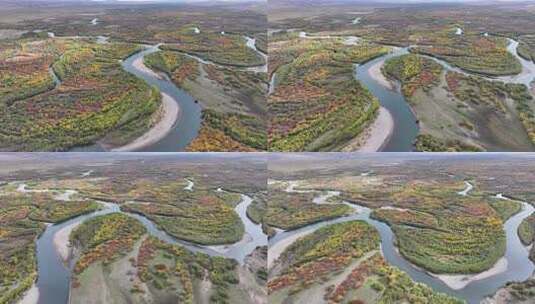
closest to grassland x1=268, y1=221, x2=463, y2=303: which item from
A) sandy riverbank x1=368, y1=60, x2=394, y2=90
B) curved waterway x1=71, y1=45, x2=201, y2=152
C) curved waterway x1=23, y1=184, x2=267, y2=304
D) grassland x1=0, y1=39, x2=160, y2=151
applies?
curved waterway x1=23, y1=184, x2=267, y2=304

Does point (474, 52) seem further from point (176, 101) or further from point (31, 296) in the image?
point (31, 296)

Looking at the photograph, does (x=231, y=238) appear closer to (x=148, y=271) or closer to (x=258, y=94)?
(x=148, y=271)

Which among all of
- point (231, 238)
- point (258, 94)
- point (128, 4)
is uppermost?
point (128, 4)

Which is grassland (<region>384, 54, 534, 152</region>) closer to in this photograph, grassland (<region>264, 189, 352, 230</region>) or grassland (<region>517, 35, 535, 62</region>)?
grassland (<region>517, 35, 535, 62</region>)

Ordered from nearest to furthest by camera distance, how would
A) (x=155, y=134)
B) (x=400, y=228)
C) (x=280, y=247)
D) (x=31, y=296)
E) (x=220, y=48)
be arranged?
(x=31, y=296) → (x=155, y=134) → (x=280, y=247) → (x=400, y=228) → (x=220, y=48)

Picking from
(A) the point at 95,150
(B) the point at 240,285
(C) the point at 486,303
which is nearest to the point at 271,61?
(A) the point at 95,150

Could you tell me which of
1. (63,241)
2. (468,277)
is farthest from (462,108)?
(63,241)
